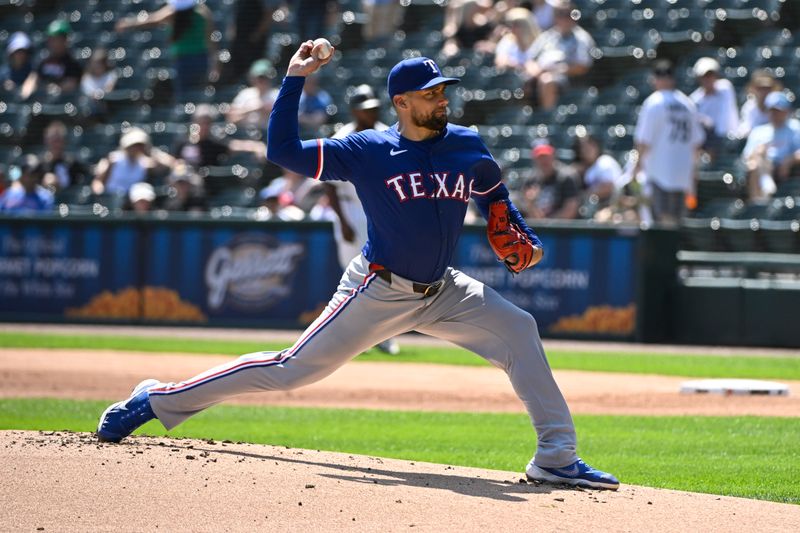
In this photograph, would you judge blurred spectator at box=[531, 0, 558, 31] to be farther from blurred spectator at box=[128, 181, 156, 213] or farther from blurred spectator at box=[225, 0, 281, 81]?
blurred spectator at box=[128, 181, 156, 213]

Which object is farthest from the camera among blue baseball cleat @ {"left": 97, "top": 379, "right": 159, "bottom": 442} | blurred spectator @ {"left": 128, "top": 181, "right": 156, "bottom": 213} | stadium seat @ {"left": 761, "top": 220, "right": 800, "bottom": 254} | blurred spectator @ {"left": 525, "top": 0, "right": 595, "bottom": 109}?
blurred spectator @ {"left": 525, "top": 0, "right": 595, "bottom": 109}

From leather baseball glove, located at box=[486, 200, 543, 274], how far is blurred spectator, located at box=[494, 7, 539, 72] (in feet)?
35.9

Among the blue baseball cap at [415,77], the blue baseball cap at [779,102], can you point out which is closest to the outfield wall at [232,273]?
the blue baseball cap at [779,102]

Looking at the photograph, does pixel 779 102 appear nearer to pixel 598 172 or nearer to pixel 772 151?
pixel 772 151

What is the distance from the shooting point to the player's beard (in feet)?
18.1

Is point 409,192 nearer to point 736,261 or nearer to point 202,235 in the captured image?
point 736,261

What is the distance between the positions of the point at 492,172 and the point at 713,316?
27.6 feet

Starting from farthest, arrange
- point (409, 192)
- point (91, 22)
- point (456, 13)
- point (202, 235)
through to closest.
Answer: point (91, 22) → point (456, 13) → point (202, 235) → point (409, 192)

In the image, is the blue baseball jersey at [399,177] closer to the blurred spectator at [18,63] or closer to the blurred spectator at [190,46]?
the blurred spectator at [190,46]

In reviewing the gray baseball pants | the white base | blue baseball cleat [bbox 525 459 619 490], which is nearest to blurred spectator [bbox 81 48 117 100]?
the white base

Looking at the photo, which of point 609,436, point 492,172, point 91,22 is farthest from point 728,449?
point 91,22

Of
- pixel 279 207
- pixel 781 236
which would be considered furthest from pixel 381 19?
pixel 781 236

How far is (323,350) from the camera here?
554 centimetres

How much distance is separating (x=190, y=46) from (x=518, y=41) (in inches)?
202
